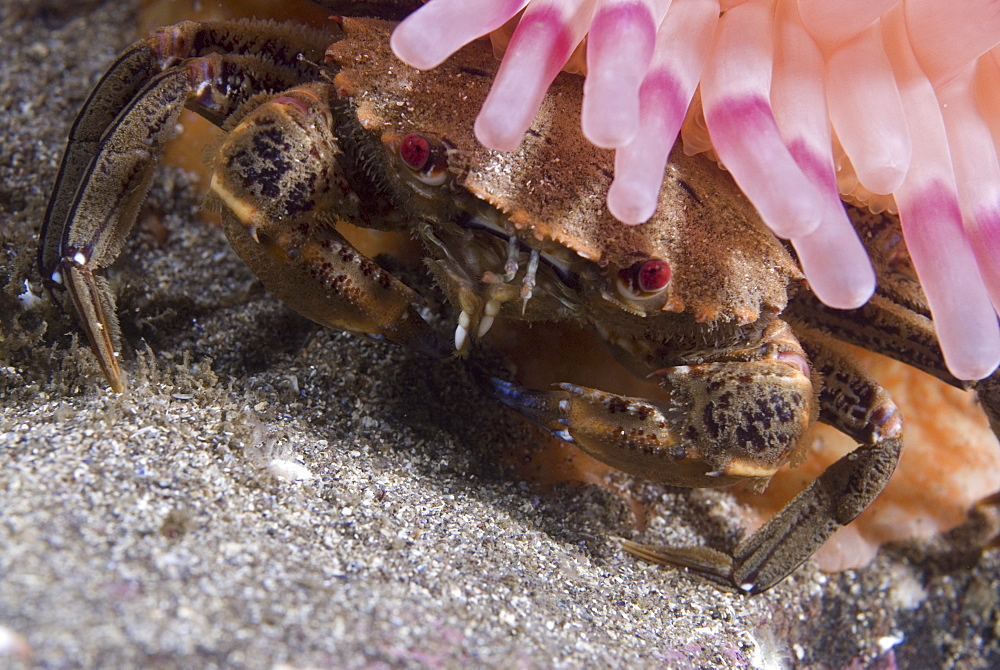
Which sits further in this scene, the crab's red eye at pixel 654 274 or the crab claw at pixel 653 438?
the crab claw at pixel 653 438

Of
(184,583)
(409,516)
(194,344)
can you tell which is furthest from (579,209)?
(194,344)

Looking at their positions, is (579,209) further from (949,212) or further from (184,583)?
(184,583)

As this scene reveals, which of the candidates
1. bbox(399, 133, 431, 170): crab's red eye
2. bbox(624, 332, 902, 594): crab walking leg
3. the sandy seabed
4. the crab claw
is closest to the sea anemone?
bbox(399, 133, 431, 170): crab's red eye

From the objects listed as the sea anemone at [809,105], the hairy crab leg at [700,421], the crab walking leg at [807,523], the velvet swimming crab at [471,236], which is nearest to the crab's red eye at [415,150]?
the velvet swimming crab at [471,236]

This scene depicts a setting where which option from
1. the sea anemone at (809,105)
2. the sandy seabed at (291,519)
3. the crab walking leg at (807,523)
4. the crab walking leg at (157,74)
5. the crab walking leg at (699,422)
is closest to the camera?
the sandy seabed at (291,519)

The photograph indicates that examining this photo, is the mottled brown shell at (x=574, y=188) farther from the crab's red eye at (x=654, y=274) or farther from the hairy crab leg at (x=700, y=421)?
the hairy crab leg at (x=700, y=421)

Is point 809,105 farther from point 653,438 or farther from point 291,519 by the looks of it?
point 291,519
